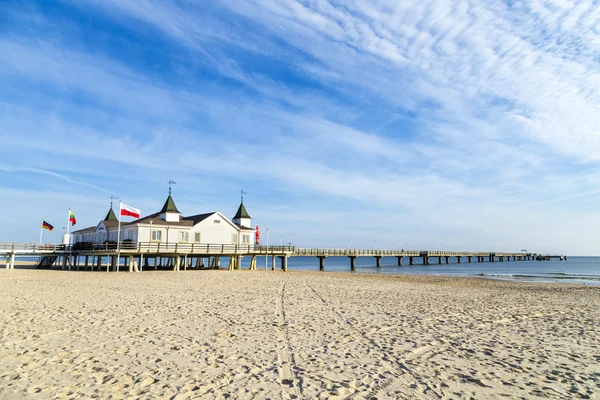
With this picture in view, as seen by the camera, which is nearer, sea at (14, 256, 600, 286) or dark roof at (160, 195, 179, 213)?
dark roof at (160, 195, 179, 213)

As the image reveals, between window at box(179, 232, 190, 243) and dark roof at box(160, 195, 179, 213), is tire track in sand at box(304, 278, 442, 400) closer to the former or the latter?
window at box(179, 232, 190, 243)

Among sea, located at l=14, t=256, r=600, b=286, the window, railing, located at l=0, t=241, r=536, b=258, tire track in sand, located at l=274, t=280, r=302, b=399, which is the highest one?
the window

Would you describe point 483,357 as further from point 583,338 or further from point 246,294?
point 246,294

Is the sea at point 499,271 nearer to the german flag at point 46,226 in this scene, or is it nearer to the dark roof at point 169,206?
the dark roof at point 169,206

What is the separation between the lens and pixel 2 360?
23.0 ft

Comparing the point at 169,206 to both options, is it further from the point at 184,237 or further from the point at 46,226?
the point at 46,226

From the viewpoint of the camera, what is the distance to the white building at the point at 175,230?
34.8 meters

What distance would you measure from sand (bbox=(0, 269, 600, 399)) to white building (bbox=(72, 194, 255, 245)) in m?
21.1

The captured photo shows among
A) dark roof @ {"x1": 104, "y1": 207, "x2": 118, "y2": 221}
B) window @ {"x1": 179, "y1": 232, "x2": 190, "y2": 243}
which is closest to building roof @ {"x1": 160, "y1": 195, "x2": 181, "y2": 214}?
window @ {"x1": 179, "y1": 232, "x2": 190, "y2": 243}

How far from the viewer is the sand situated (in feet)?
19.7

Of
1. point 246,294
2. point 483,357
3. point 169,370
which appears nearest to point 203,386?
point 169,370

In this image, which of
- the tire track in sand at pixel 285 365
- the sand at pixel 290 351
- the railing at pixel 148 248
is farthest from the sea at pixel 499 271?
the tire track in sand at pixel 285 365

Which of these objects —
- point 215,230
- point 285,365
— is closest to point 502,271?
point 215,230

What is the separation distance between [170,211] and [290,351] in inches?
A: 1243
